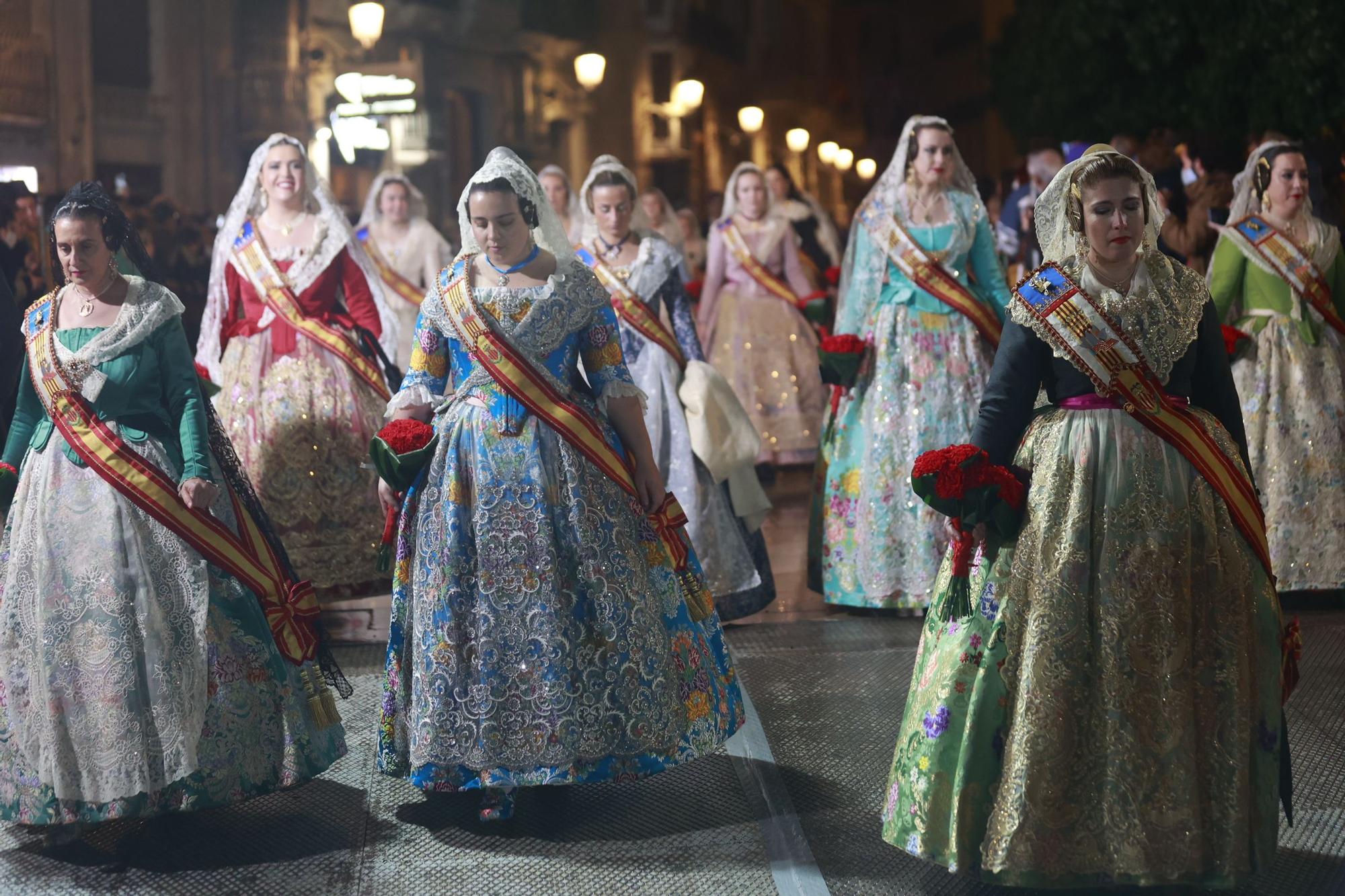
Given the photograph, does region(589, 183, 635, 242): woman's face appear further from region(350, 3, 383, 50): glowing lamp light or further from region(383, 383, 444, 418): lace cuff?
region(350, 3, 383, 50): glowing lamp light

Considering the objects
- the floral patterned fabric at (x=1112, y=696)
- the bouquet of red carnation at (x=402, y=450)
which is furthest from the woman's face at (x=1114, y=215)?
the bouquet of red carnation at (x=402, y=450)

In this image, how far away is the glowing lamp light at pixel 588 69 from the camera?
1491 cm

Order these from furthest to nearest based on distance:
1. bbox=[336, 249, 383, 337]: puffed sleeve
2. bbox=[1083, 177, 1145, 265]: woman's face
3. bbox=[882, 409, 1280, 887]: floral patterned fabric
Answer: bbox=[336, 249, 383, 337]: puffed sleeve → bbox=[1083, 177, 1145, 265]: woman's face → bbox=[882, 409, 1280, 887]: floral patterned fabric

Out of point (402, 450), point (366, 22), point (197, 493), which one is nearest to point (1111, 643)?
point (402, 450)

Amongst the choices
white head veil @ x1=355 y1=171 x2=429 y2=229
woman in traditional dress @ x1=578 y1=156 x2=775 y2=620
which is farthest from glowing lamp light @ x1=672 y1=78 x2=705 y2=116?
woman in traditional dress @ x1=578 y1=156 x2=775 y2=620

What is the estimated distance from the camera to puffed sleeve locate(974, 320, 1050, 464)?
11.4ft

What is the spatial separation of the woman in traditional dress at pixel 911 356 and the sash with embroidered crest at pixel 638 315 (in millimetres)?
735

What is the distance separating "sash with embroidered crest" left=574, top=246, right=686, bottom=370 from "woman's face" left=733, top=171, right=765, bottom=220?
12.7 feet

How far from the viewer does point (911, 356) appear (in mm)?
6160

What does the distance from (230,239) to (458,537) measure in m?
2.86

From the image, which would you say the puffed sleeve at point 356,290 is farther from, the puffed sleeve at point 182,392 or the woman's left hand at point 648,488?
the woman's left hand at point 648,488

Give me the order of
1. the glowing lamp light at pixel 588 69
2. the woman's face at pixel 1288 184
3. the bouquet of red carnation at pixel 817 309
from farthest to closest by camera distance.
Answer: the glowing lamp light at pixel 588 69
the bouquet of red carnation at pixel 817 309
the woman's face at pixel 1288 184

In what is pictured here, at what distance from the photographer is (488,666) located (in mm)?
3930

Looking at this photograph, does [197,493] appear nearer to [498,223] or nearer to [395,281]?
[498,223]
